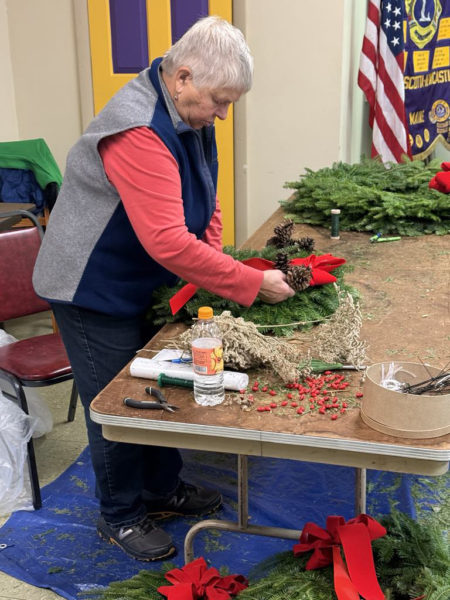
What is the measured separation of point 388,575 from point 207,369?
773 millimetres

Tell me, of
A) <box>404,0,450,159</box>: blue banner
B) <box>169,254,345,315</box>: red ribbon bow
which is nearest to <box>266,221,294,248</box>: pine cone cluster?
<box>169,254,345,315</box>: red ribbon bow

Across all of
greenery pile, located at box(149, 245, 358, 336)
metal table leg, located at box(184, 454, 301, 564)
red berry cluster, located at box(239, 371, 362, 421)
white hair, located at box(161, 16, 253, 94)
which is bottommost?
metal table leg, located at box(184, 454, 301, 564)

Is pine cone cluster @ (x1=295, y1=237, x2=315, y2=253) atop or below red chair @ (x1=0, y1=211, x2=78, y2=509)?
atop

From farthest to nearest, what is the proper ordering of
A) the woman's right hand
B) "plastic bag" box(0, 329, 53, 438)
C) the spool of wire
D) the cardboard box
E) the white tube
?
"plastic bag" box(0, 329, 53, 438)
the spool of wire
the woman's right hand
the white tube
the cardboard box

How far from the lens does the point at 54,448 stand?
3.29m

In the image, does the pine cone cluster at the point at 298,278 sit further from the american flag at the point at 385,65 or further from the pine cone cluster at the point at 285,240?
the american flag at the point at 385,65

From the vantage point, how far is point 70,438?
11.1 ft

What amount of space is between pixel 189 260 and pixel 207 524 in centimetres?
80

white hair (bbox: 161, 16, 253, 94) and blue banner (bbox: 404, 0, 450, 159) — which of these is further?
blue banner (bbox: 404, 0, 450, 159)

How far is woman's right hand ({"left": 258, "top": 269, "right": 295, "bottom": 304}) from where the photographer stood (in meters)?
1.99

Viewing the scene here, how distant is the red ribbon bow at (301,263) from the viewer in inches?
80.3

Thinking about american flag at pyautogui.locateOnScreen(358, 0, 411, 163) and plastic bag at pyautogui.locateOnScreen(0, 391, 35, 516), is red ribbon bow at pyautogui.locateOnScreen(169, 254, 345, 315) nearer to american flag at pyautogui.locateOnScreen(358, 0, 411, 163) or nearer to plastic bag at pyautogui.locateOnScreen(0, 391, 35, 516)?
plastic bag at pyautogui.locateOnScreen(0, 391, 35, 516)

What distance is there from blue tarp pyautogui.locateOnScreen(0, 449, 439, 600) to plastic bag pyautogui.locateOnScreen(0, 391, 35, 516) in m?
0.07

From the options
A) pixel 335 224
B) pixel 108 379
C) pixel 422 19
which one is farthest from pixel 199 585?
pixel 422 19
